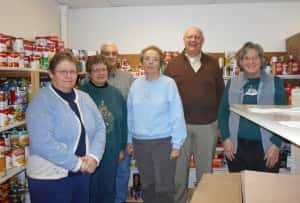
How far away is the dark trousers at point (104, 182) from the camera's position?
7.57 ft

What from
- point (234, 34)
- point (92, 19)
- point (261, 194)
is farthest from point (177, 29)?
point (261, 194)

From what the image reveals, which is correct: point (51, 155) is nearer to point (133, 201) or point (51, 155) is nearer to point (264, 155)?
point (264, 155)

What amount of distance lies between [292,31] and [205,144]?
78.8 inches

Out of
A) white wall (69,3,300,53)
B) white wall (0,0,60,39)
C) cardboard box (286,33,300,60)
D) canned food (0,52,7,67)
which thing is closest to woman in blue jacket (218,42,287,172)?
cardboard box (286,33,300,60)

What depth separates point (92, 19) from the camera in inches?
152

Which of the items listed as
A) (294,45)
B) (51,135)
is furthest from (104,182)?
(294,45)

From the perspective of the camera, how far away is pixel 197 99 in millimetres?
2582

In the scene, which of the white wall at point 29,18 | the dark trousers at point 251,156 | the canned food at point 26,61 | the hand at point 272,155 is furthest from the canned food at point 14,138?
the hand at point 272,155

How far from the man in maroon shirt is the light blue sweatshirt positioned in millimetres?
240

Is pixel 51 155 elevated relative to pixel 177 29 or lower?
lower

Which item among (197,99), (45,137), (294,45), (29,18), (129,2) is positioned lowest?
(45,137)

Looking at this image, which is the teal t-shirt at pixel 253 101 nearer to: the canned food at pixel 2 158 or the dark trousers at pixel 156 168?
the dark trousers at pixel 156 168

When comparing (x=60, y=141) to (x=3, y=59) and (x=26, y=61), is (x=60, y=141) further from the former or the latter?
(x=26, y=61)

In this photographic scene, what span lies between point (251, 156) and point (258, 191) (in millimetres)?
1001
